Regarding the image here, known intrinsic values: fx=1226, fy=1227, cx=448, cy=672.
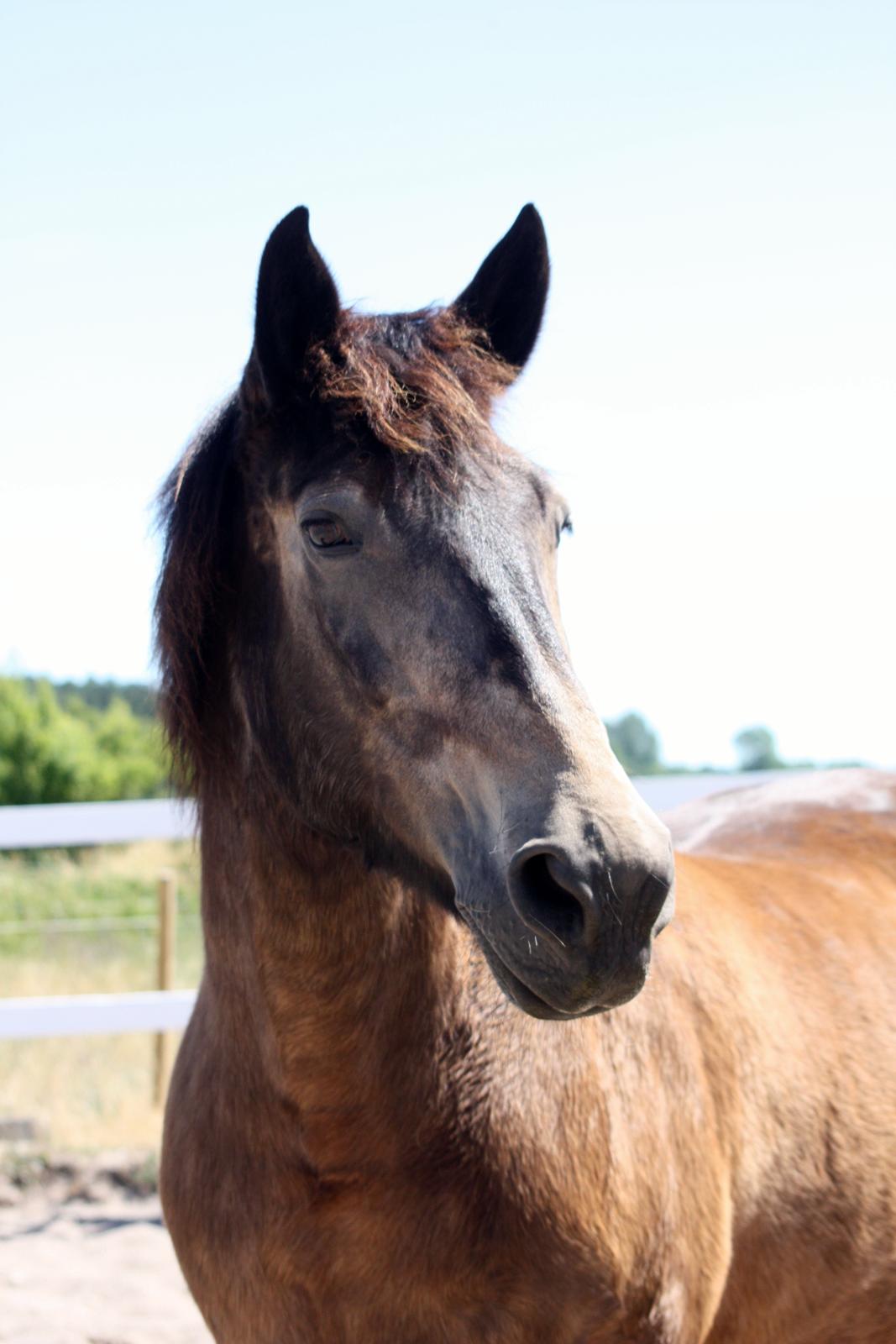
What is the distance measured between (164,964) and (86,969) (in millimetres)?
5654

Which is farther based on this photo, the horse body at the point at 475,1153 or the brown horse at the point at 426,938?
the horse body at the point at 475,1153

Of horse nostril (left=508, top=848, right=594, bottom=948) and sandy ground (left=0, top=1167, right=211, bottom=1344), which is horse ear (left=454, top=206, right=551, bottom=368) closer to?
horse nostril (left=508, top=848, right=594, bottom=948)

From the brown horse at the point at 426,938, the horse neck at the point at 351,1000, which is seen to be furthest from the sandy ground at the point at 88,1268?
the horse neck at the point at 351,1000

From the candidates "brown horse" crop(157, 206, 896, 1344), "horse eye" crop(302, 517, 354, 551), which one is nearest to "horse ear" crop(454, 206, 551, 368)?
"brown horse" crop(157, 206, 896, 1344)

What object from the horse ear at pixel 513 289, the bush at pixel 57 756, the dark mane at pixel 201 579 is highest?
the horse ear at pixel 513 289

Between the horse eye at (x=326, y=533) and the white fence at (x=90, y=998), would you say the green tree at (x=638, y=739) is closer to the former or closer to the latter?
the white fence at (x=90, y=998)

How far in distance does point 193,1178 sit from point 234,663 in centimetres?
107

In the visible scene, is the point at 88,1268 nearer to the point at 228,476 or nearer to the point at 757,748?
the point at 228,476

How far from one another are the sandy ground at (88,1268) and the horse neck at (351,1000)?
2471mm

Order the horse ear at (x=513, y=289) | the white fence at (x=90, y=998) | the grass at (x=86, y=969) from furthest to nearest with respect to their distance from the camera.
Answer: the grass at (x=86, y=969) < the white fence at (x=90, y=998) < the horse ear at (x=513, y=289)

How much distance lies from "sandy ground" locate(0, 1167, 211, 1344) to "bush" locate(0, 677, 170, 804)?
27037 millimetres

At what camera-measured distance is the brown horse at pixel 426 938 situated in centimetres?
196

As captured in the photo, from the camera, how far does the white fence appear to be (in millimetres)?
5816

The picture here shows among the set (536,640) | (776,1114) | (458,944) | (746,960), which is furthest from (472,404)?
(776,1114)
